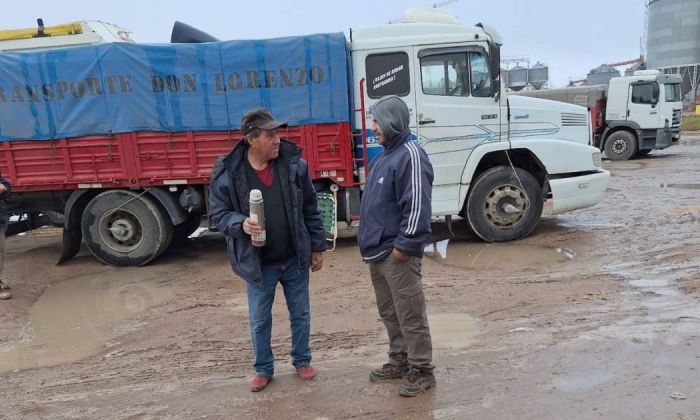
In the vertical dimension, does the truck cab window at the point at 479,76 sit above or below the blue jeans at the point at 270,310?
above

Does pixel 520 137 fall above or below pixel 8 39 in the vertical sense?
below

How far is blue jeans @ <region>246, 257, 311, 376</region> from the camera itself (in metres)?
3.34

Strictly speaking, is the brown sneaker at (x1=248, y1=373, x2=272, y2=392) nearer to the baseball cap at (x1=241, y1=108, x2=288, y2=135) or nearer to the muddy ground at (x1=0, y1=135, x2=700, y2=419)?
the muddy ground at (x1=0, y1=135, x2=700, y2=419)

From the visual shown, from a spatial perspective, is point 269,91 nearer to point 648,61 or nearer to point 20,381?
point 20,381

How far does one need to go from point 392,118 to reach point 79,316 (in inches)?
163

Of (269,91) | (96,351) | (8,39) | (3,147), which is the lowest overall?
(96,351)

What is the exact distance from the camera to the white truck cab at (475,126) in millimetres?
6867

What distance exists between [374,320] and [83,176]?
462cm

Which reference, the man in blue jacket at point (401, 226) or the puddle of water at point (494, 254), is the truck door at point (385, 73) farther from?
the man in blue jacket at point (401, 226)

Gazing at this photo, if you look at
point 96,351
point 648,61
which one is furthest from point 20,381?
point 648,61

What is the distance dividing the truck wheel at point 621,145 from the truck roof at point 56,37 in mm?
16320

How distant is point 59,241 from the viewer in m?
8.87

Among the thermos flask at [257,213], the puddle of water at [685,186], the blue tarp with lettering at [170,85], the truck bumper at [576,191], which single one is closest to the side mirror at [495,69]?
the truck bumper at [576,191]

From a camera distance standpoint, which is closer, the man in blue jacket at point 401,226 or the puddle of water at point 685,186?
the man in blue jacket at point 401,226
